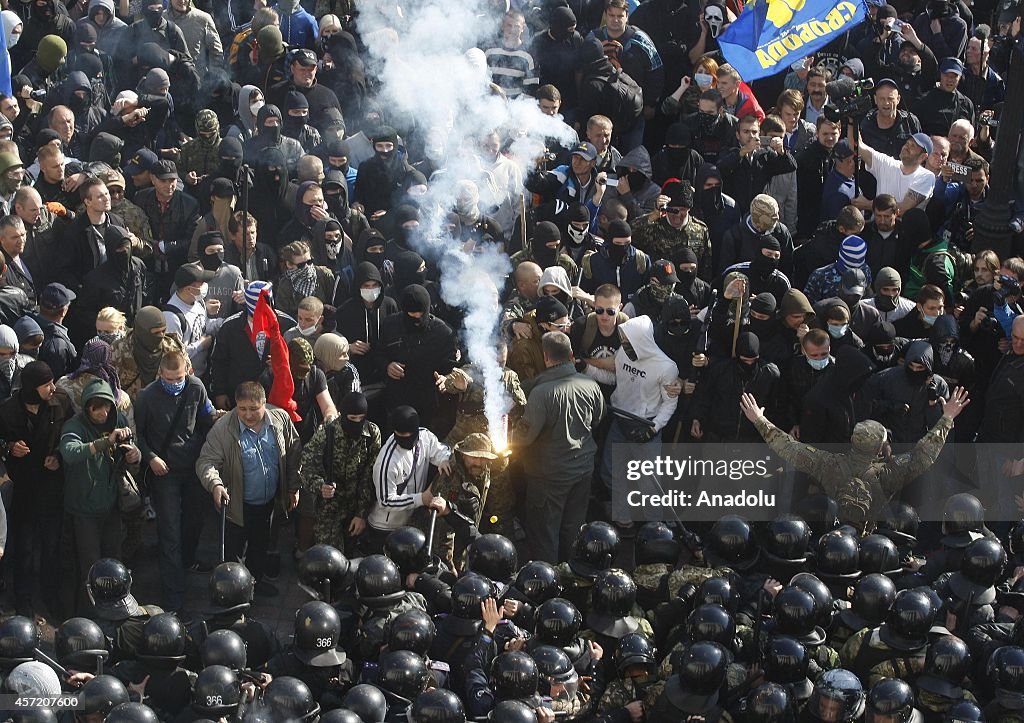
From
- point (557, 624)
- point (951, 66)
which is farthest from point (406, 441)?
point (951, 66)

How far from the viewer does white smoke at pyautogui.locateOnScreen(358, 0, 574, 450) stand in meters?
12.3

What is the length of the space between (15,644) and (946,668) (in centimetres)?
464

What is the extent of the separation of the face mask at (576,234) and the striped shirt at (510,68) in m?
2.09

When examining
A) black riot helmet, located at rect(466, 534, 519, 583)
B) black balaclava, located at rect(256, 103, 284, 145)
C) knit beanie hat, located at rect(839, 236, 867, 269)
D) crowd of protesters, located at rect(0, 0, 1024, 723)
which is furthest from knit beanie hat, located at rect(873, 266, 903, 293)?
black balaclava, located at rect(256, 103, 284, 145)

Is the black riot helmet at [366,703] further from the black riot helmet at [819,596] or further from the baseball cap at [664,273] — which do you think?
the baseball cap at [664,273]

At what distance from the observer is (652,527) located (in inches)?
396

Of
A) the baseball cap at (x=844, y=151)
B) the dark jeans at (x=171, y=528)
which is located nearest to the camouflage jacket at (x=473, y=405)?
the dark jeans at (x=171, y=528)

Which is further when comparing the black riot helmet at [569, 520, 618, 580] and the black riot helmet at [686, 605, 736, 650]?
the black riot helmet at [569, 520, 618, 580]

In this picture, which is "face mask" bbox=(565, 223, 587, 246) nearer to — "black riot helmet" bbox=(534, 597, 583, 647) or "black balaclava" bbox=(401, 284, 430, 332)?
"black balaclava" bbox=(401, 284, 430, 332)

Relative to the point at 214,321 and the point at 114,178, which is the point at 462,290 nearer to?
the point at 214,321

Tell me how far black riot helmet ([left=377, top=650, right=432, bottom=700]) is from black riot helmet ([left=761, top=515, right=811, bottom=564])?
2.46m

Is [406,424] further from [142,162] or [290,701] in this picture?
[142,162]

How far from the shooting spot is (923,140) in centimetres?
1391

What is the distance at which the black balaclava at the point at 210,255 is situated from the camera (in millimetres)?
12406
